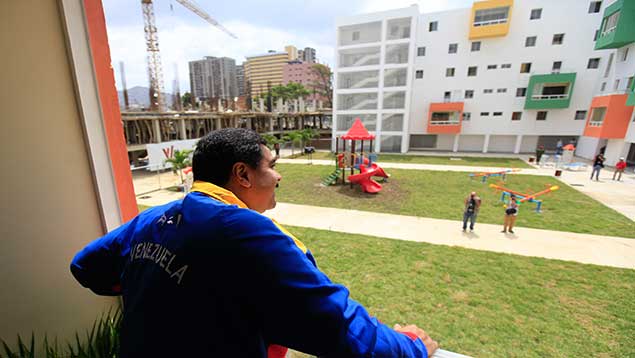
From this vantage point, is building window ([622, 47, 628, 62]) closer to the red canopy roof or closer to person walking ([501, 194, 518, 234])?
the red canopy roof

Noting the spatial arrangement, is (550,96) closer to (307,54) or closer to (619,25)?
(619,25)

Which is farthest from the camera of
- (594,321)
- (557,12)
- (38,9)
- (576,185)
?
(557,12)

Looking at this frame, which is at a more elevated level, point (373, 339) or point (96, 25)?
point (96, 25)

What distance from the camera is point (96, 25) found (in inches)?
84.8

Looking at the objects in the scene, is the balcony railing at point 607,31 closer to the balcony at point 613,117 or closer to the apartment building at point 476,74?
the apartment building at point 476,74

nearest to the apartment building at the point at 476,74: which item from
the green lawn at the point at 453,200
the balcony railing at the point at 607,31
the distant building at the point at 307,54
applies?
the balcony railing at the point at 607,31

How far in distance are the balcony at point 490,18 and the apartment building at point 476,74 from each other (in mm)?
77

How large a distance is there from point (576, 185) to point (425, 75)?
1679 centimetres

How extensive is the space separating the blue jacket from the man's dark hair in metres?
0.27

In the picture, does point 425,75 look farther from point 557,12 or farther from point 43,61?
point 43,61

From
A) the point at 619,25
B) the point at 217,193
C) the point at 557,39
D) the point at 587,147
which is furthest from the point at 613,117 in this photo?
the point at 217,193

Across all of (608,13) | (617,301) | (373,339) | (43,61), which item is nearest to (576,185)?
(617,301)

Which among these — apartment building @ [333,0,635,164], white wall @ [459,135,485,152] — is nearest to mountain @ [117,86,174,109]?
apartment building @ [333,0,635,164]

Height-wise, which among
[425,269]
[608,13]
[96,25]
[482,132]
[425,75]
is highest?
[608,13]
